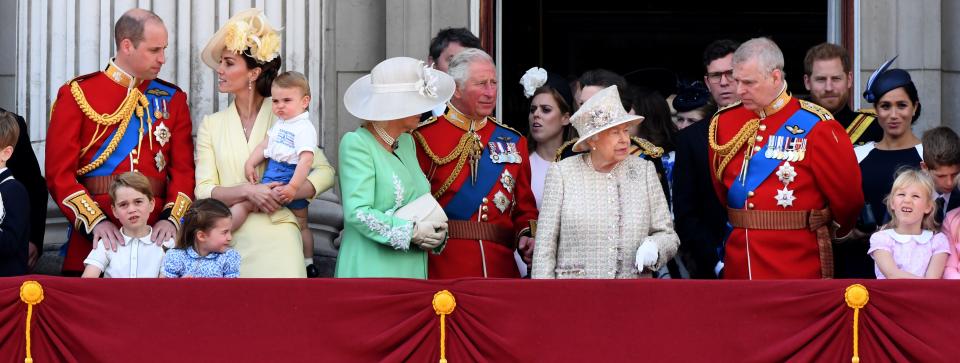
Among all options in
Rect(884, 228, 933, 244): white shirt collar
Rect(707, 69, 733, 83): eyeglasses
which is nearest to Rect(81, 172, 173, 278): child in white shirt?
Rect(707, 69, 733, 83): eyeglasses

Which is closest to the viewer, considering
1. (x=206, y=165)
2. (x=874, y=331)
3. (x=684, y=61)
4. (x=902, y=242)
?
(x=874, y=331)

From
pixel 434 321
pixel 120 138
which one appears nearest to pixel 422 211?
pixel 434 321

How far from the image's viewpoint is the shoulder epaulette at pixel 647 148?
26.2 ft

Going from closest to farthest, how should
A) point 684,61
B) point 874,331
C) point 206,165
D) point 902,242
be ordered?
point 874,331 < point 902,242 < point 206,165 < point 684,61

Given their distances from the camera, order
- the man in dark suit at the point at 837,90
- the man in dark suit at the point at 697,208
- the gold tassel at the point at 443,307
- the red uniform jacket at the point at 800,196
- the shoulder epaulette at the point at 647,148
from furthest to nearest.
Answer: the man in dark suit at the point at 837,90 < the shoulder epaulette at the point at 647,148 < the man in dark suit at the point at 697,208 < the red uniform jacket at the point at 800,196 < the gold tassel at the point at 443,307

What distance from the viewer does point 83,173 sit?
7.65m

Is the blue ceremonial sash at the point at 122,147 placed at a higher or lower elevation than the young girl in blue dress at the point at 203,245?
higher

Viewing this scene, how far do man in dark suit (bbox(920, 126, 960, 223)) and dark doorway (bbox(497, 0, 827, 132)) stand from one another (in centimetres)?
562

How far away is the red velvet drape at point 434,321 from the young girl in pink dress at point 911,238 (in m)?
0.57

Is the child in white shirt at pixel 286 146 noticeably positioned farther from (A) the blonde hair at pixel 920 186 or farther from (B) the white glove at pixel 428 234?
(A) the blonde hair at pixel 920 186

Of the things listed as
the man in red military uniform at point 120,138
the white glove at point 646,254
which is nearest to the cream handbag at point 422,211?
the white glove at point 646,254

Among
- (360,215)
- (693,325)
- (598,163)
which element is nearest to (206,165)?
(360,215)

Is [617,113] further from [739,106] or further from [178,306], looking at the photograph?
[178,306]

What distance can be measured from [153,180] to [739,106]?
2.40m
